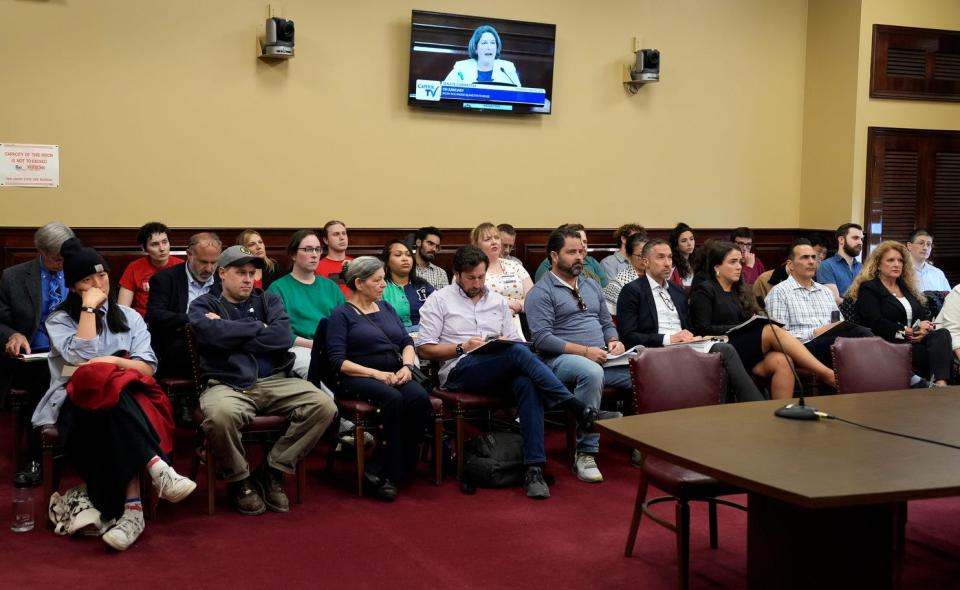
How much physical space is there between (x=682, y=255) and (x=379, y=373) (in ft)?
11.7

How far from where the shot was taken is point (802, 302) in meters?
6.22

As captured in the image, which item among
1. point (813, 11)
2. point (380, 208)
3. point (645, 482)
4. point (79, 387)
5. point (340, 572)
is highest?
point (813, 11)

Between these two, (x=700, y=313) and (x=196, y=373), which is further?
(x=700, y=313)

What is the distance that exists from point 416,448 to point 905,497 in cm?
277

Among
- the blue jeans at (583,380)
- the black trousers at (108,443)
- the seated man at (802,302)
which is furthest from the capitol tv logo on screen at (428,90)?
the black trousers at (108,443)

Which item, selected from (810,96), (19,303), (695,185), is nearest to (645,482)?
(19,303)

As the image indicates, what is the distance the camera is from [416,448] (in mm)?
4875

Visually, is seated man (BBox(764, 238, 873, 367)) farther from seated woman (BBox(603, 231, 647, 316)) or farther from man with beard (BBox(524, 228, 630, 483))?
man with beard (BBox(524, 228, 630, 483))

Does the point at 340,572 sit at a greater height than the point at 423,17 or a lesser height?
lesser

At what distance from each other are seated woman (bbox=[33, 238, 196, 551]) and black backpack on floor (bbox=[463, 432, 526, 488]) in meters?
1.43

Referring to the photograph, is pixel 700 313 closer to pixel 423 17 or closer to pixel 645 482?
pixel 645 482

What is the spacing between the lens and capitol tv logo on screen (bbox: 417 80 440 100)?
778cm

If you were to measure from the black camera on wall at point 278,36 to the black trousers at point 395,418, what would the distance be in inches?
130

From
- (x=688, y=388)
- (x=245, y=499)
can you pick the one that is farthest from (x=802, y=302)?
(x=245, y=499)
